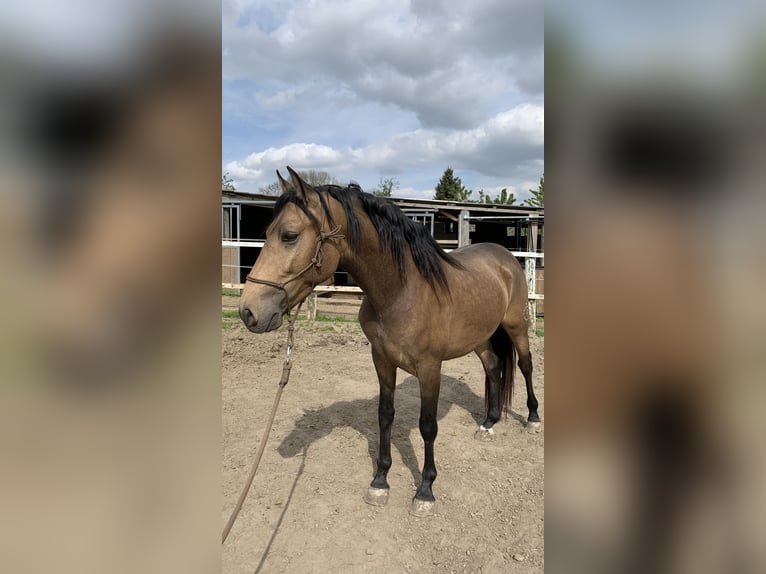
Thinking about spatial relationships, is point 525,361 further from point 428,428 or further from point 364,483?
point 364,483

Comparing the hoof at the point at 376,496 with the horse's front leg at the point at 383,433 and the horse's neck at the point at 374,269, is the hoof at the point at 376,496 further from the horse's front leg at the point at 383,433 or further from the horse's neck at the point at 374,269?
the horse's neck at the point at 374,269

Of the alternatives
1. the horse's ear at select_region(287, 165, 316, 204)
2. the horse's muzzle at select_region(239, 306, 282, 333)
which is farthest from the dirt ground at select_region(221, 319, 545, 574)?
the horse's ear at select_region(287, 165, 316, 204)

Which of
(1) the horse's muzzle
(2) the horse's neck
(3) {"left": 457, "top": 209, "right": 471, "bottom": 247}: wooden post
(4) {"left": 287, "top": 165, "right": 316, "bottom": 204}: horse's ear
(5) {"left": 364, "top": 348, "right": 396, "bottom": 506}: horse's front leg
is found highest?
(3) {"left": 457, "top": 209, "right": 471, "bottom": 247}: wooden post

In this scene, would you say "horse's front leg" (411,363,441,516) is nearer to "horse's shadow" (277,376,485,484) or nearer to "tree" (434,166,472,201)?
"horse's shadow" (277,376,485,484)

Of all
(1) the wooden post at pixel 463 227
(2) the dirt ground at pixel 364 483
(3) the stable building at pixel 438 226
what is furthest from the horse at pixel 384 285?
(1) the wooden post at pixel 463 227

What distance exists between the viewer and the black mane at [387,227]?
246 cm

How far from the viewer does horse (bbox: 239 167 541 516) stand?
2.29 meters

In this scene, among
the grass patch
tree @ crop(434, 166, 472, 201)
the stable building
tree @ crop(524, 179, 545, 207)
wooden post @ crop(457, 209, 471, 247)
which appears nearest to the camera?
tree @ crop(524, 179, 545, 207)

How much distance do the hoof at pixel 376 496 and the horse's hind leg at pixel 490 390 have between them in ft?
4.42

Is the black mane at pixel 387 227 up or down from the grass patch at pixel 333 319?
up

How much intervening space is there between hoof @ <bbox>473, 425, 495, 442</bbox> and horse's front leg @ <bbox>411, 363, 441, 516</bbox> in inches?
44.7

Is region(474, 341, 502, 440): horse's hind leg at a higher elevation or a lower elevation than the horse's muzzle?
lower
